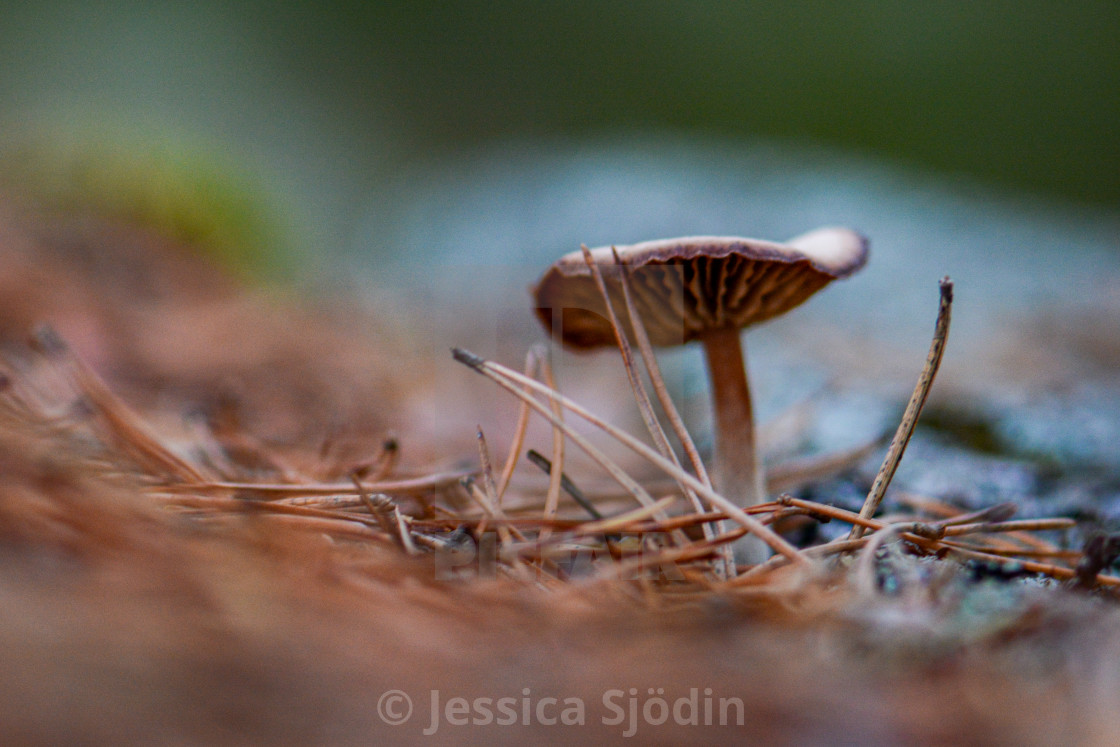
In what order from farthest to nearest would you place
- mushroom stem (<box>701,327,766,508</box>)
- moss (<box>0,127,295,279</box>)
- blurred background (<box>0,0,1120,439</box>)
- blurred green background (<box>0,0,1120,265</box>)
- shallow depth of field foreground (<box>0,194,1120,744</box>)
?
blurred green background (<box>0,0,1120,265</box>) → blurred background (<box>0,0,1120,439</box>) → moss (<box>0,127,295,279</box>) → mushroom stem (<box>701,327,766,508</box>) → shallow depth of field foreground (<box>0,194,1120,744</box>)

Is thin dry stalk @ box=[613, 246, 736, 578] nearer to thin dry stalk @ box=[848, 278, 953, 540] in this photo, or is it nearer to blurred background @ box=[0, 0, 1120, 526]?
thin dry stalk @ box=[848, 278, 953, 540]

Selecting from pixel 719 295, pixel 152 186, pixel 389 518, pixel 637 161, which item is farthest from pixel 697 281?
pixel 637 161

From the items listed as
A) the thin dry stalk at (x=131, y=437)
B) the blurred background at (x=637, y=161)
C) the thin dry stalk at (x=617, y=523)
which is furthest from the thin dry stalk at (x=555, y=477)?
the blurred background at (x=637, y=161)

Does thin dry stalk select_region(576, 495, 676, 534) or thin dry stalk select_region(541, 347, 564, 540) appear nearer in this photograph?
thin dry stalk select_region(576, 495, 676, 534)

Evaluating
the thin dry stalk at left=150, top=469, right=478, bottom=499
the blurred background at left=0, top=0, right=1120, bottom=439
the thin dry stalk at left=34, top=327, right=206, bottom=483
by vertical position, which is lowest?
the thin dry stalk at left=150, top=469, right=478, bottom=499

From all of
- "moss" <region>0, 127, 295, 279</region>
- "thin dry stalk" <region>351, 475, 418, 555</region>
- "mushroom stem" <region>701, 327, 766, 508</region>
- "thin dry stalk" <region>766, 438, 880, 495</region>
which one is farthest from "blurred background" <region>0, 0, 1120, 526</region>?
"thin dry stalk" <region>351, 475, 418, 555</region>

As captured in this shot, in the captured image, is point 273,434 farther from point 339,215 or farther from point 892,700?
point 339,215

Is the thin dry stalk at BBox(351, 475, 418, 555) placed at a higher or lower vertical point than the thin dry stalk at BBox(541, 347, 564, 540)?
lower
